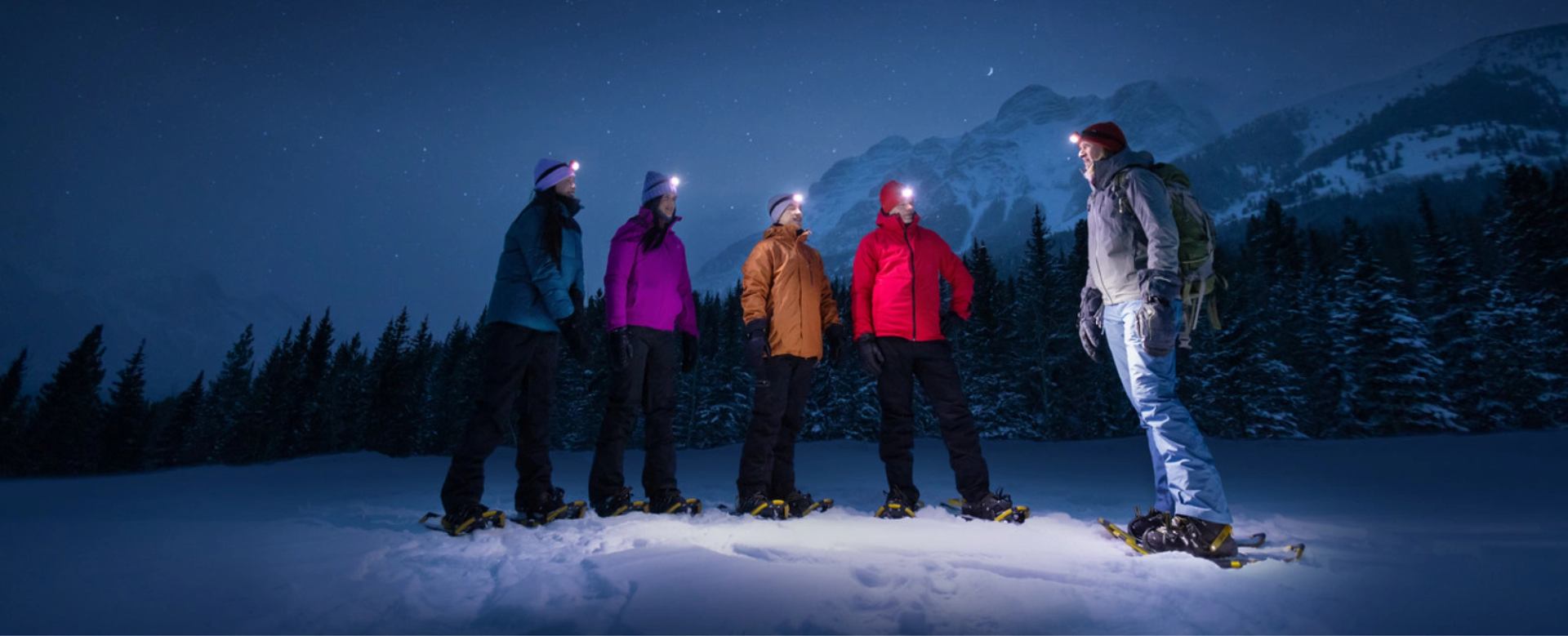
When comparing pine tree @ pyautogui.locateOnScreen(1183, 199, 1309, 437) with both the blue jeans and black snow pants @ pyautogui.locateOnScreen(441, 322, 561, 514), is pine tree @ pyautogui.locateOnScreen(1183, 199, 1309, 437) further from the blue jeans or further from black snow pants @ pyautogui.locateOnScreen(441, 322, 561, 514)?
black snow pants @ pyautogui.locateOnScreen(441, 322, 561, 514)

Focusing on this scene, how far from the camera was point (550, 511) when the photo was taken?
4.09 meters

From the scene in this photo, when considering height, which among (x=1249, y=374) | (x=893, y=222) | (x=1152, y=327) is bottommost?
(x=1152, y=327)

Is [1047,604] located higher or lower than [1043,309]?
lower

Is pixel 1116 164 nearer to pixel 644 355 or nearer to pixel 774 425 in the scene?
pixel 774 425

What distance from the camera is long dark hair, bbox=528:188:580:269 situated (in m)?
4.27

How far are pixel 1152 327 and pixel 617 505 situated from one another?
3.73 meters

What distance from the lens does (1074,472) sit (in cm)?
733

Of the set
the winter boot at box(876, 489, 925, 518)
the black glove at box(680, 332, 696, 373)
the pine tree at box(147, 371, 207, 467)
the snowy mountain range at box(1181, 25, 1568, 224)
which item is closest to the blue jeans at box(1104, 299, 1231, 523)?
the winter boot at box(876, 489, 925, 518)

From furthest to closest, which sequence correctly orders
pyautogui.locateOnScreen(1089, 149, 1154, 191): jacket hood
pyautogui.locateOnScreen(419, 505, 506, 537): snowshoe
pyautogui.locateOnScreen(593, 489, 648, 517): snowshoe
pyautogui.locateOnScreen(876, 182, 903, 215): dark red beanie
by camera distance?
pyautogui.locateOnScreen(876, 182, 903, 215): dark red beanie, pyautogui.locateOnScreen(593, 489, 648, 517): snowshoe, pyautogui.locateOnScreen(1089, 149, 1154, 191): jacket hood, pyautogui.locateOnScreen(419, 505, 506, 537): snowshoe

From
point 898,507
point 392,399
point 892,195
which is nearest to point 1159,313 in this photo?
point 898,507

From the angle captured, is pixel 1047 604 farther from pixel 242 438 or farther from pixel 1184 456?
pixel 242 438

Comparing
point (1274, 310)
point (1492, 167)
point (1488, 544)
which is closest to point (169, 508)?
point (1488, 544)

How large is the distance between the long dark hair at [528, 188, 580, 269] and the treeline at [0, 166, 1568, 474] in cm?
1418

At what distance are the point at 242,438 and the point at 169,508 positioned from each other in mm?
69207
